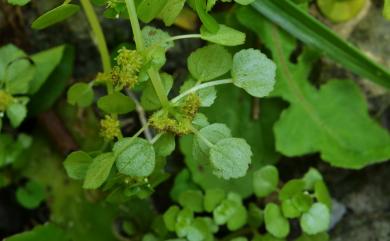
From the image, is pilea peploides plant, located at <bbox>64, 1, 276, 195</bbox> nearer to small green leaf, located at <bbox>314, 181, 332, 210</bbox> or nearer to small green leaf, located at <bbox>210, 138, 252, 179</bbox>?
small green leaf, located at <bbox>210, 138, 252, 179</bbox>

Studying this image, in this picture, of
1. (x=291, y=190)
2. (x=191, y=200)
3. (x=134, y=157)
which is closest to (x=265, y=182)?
(x=291, y=190)

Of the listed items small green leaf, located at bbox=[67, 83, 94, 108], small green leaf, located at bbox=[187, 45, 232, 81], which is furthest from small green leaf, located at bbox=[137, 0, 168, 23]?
small green leaf, located at bbox=[67, 83, 94, 108]

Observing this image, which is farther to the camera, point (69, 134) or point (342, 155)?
point (69, 134)

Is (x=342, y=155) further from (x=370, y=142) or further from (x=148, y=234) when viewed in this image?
(x=148, y=234)

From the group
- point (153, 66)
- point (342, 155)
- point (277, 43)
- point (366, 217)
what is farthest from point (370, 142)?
point (153, 66)

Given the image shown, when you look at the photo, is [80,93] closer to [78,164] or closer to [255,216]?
[78,164]

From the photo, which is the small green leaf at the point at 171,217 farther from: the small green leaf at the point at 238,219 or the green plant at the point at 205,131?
the small green leaf at the point at 238,219

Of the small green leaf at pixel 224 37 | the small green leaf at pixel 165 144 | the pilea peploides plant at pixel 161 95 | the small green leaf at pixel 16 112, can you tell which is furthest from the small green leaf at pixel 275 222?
the small green leaf at pixel 16 112
